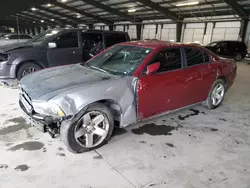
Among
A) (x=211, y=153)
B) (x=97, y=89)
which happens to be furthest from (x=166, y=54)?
(x=211, y=153)

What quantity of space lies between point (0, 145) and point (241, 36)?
17276 millimetres

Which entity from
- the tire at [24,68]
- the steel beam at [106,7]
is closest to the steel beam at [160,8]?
the steel beam at [106,7]

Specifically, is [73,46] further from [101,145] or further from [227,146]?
[227,146]

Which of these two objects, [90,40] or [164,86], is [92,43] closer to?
[90,40]

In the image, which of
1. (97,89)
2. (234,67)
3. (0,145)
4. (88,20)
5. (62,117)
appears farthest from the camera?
(88,20)

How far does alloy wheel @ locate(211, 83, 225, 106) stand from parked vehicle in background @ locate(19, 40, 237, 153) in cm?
41

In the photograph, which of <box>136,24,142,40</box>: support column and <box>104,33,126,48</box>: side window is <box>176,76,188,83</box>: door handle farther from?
<box>136,24,142,40</box>: support column

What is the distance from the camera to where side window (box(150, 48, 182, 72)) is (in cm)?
312

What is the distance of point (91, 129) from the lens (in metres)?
2.58

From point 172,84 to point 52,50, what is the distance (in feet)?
12.5

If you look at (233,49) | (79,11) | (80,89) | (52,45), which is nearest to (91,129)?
(80,89)

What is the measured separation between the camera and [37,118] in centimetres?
243

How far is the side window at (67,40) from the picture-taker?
18.6 ft

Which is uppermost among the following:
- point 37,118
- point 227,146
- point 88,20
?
point 88,20
